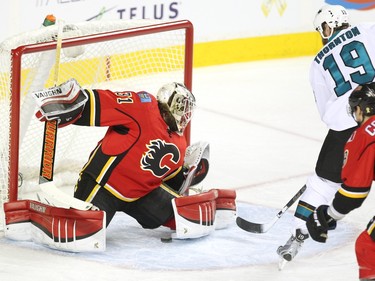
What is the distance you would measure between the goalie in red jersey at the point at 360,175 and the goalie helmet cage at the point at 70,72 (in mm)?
1370

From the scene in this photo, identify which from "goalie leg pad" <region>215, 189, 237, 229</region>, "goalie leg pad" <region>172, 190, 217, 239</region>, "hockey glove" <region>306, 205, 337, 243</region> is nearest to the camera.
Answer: "hockey glove" <region>306, 205, 337, 243</region>

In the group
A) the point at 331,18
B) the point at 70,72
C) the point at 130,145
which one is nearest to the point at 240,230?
the point at 130,145

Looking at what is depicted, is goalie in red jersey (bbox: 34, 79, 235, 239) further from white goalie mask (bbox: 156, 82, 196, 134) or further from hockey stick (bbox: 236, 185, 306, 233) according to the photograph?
hockey stick (bbox: 236, 185, 306, 233)

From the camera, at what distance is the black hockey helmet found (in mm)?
3166

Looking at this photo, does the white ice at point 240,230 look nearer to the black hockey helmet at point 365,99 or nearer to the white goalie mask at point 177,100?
the white goalie mask at point 177,100

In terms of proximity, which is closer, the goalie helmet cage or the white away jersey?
the white away jersey

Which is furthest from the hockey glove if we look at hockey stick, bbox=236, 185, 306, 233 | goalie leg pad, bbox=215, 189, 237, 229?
goalie leg pad, bbox=215, 189, 237, 229

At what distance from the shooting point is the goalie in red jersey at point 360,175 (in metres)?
3.08

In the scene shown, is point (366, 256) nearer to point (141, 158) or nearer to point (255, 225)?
point (255, 225)

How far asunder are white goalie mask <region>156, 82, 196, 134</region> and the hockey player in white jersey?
460mm

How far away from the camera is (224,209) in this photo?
14.3ft

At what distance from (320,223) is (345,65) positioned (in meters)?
0.78

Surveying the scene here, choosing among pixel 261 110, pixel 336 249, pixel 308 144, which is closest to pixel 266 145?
pixel 308 144

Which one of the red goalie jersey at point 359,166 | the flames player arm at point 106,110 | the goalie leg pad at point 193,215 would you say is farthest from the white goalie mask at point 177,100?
the red goalie jersey at point 359,166
